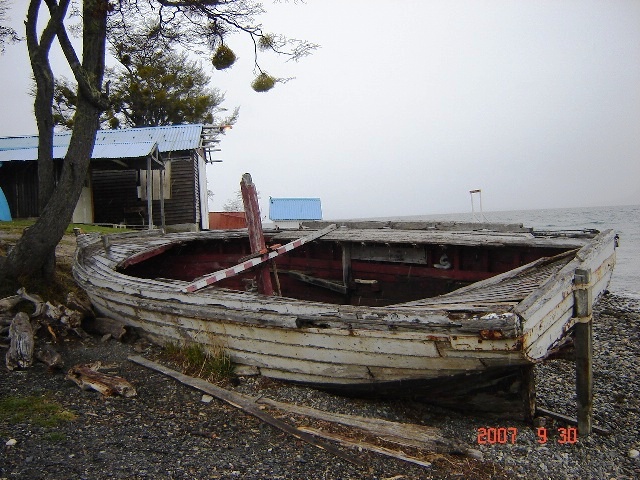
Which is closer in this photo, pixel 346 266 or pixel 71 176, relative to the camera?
pixel 346 266

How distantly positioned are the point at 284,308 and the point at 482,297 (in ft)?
6.59

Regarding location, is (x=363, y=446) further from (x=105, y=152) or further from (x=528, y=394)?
(x=105, y=152)

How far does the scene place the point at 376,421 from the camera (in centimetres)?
482

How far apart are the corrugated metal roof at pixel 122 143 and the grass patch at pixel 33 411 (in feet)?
50.5

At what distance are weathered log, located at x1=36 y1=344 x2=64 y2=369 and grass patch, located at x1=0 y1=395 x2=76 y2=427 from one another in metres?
0.89

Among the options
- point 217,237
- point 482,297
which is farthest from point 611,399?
point 217,237

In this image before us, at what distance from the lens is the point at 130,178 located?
22.7m

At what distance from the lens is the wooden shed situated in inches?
818

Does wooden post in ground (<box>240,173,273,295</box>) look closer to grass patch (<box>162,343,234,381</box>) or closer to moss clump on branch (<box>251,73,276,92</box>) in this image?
grass patch (<box>162,343,234,381</box>)

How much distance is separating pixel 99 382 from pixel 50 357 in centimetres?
116

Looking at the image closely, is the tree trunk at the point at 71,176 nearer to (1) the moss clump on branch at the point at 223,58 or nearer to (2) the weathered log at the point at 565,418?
(1) the moss clump on branch at the point at 223,58

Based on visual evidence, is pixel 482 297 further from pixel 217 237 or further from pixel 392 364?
pixel 217 237

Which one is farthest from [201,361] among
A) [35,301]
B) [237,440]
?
[35,301]

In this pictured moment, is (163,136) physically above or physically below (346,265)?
above
